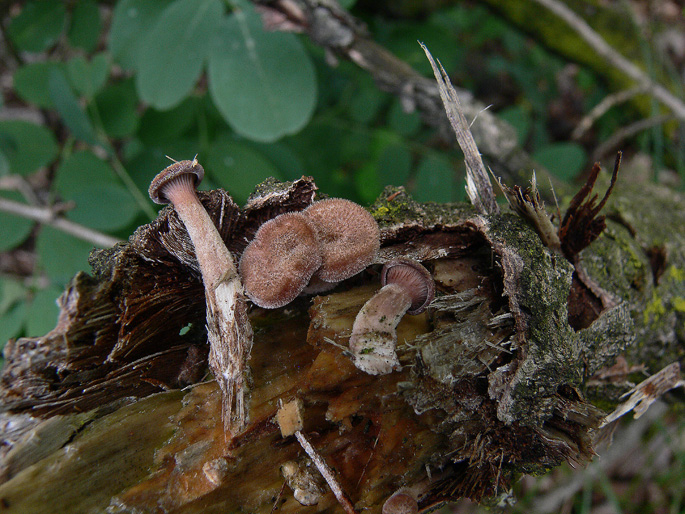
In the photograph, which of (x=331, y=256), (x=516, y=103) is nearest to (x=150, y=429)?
(x=331, y=256)

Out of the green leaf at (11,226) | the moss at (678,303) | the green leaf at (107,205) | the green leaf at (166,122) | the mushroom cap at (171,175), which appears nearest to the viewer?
the mushroom cap at (171,175)

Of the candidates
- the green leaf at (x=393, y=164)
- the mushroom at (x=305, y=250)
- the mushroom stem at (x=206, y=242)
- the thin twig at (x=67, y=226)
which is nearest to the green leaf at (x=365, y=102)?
the green leaf at (x=393, y=164)

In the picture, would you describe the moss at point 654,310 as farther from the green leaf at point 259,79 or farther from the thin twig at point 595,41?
the thin twig at point 595,41

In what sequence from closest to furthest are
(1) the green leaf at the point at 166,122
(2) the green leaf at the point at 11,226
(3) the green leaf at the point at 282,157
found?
(2) the green leaf at the point at 11,226
(1) the green leaf at the point at 166,122
(3) the green leaf at the point at 282,157

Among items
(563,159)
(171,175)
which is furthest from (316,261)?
(563,159)

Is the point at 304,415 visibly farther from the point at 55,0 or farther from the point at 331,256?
the point at 55,0

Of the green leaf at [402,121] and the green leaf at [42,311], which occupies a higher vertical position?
the green leaf at [42,311]

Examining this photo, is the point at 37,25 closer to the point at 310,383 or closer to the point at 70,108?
the point at 70,108
